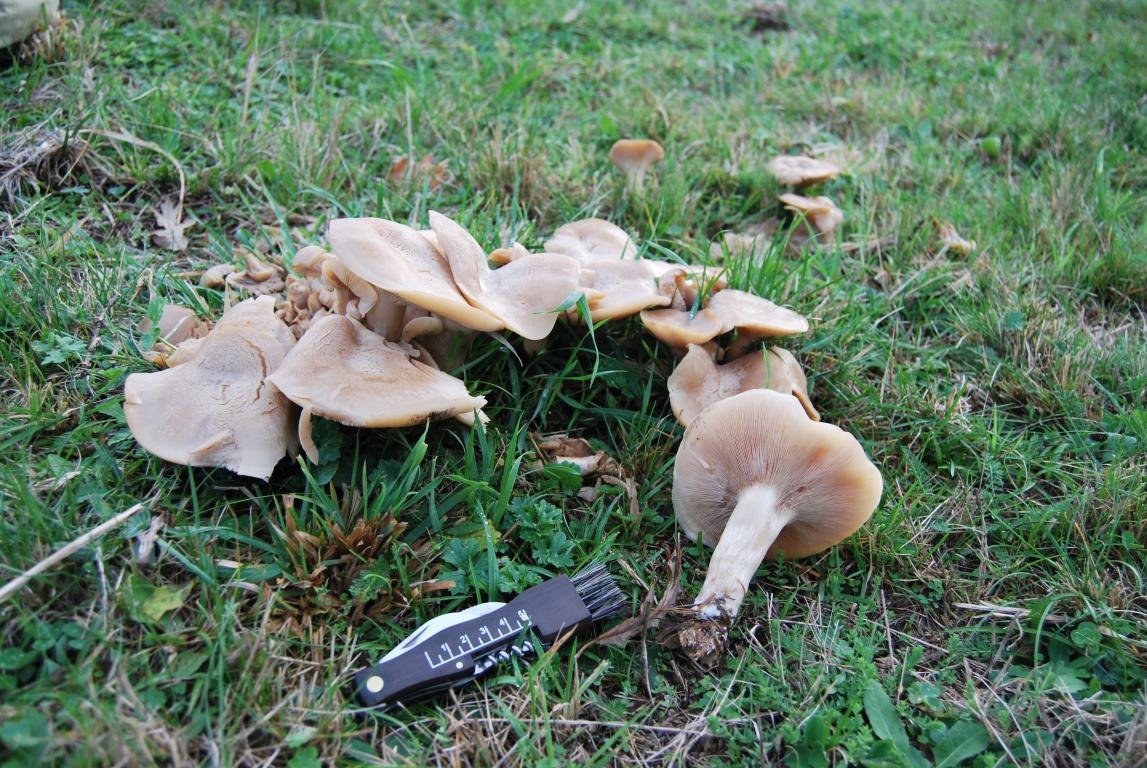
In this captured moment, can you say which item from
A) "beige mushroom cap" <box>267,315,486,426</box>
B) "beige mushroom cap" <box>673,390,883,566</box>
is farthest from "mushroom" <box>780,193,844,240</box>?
"beige mushroom cap" <box>267,315,486,426</box>

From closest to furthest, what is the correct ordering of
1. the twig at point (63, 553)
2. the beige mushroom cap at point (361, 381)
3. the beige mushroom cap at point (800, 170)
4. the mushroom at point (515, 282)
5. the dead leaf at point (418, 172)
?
the twig at point (63, 553) < the beige mushroom cap at point (361, 381) < the mushroom at point (515, 282) < the dead leaf at point (418, 172) < the beige mushroom cap at point (800, 170)

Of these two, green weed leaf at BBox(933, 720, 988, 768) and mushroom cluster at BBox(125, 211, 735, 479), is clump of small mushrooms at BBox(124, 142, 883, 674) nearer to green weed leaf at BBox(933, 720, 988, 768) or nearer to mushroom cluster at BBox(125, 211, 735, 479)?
mushroom cluster at BBox(125, 211, 735, 479)

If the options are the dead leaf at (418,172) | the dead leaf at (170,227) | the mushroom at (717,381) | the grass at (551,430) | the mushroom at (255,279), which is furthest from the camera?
the dead leaf at (418,172)

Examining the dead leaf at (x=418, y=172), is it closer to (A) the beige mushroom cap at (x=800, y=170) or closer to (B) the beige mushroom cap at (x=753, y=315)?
(B) the beige mushroom cap at (x=753, y=315)

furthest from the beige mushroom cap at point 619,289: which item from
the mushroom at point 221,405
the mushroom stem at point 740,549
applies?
the mushroom at point 221,405

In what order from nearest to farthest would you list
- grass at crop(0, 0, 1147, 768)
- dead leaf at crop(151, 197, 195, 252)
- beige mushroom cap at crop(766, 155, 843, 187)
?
1. grass at crop(0, 0, 1147, 768)
2. dead leaf at crop(151, 197, 195, 252)
3. beige mushroom cap at crop(766, 155, 843, 187)

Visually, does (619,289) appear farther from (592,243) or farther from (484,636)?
(484,636)

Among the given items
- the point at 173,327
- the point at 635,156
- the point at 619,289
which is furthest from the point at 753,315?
the point at 173,327

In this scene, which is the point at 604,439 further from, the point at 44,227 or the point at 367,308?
the point at 44,227
